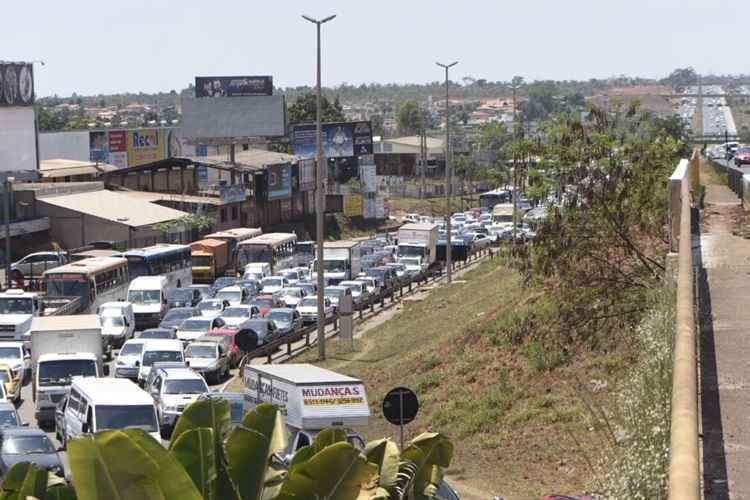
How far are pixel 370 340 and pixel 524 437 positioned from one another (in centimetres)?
2176

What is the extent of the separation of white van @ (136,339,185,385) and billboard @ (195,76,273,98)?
85987 mm

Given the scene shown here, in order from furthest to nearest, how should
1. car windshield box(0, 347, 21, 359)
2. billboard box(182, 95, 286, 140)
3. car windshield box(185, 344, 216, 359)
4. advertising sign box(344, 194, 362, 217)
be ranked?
1. billboard box(182, 95, 286, 140)
2. advertising sign box(344, 194, 362, 217)
3. car windshield box(185, 344, 216, 359)
4. car windshield box(0, 347, 21, 359)

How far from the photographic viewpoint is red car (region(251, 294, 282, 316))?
47597 millimetres

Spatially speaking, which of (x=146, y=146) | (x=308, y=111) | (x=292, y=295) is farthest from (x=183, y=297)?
(x=308, y=111)

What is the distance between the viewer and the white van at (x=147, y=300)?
4691 cm

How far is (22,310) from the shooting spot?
136 ft

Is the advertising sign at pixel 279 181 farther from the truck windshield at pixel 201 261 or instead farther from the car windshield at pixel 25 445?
the car windshield at pixel 25 445

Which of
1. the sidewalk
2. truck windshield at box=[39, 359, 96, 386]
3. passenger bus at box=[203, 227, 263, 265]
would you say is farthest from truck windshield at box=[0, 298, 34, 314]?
passenger bus at box=[203, 227, 263, 265]

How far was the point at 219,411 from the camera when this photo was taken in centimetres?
957

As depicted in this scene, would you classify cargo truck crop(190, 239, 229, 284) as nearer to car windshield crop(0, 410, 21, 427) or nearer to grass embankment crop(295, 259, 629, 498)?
grass embankment crop(295, 259, 629, 498)

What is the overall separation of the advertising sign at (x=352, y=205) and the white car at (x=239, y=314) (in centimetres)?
5307

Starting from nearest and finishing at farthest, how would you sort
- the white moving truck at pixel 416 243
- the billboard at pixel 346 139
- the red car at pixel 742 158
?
the red car at pixel 742 158
the white moving truck at pixel 416 243
the billboard at pixel 346 139

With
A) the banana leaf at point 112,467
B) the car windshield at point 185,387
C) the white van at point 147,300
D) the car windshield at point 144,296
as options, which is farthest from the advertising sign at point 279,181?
the banana leaf at point 112,467

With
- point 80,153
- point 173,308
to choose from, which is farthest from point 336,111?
point 173,308
